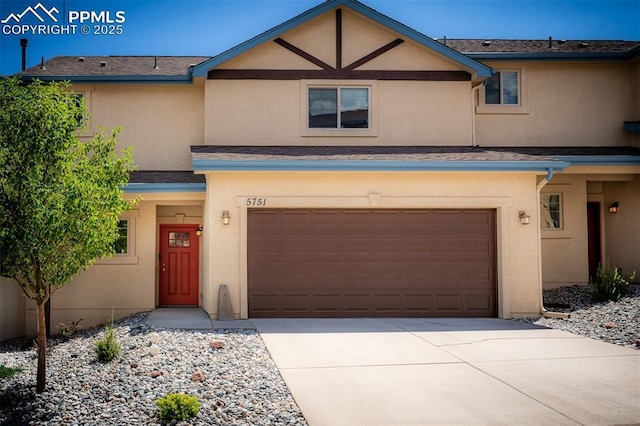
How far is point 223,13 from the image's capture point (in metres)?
15.0

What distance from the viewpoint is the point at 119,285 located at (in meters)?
15.1

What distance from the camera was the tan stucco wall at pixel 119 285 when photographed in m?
15.0

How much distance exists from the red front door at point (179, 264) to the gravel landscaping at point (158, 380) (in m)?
3.95

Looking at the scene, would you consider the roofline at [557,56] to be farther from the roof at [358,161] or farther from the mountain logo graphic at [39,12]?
the mountain logo graphic at [39,12]

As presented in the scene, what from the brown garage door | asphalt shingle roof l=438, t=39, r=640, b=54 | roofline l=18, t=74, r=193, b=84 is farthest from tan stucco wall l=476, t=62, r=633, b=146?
roofline l=18, t=74, r=193, b=84

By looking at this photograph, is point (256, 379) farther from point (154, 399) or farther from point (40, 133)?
point (40, 133)

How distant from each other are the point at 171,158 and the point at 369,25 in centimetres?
612

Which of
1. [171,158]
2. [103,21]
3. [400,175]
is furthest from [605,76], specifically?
[103,21]

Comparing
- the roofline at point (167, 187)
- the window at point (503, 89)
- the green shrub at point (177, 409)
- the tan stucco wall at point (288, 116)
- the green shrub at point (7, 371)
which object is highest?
Answer: the window at point (503, 89)

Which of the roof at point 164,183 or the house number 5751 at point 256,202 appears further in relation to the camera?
the roof at point 164,183

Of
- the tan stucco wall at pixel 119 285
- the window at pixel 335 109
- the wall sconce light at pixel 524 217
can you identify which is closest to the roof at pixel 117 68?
the window at pixel 335 109

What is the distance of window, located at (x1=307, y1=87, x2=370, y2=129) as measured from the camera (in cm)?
1500

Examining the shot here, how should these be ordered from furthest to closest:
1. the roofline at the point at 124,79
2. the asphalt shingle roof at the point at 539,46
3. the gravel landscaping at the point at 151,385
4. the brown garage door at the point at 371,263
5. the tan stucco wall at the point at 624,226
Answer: the asphalt shingle roof at the point at 539,46 < the tan stucco wall at the point at 624,226 < the roofline at the point at 124,79 < the brown garage door at the point at 371,263 < the gravel landscaping at the point at 151,385

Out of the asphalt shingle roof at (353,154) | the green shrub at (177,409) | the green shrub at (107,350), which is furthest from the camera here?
the asphalt shingle roof at (353,154)
